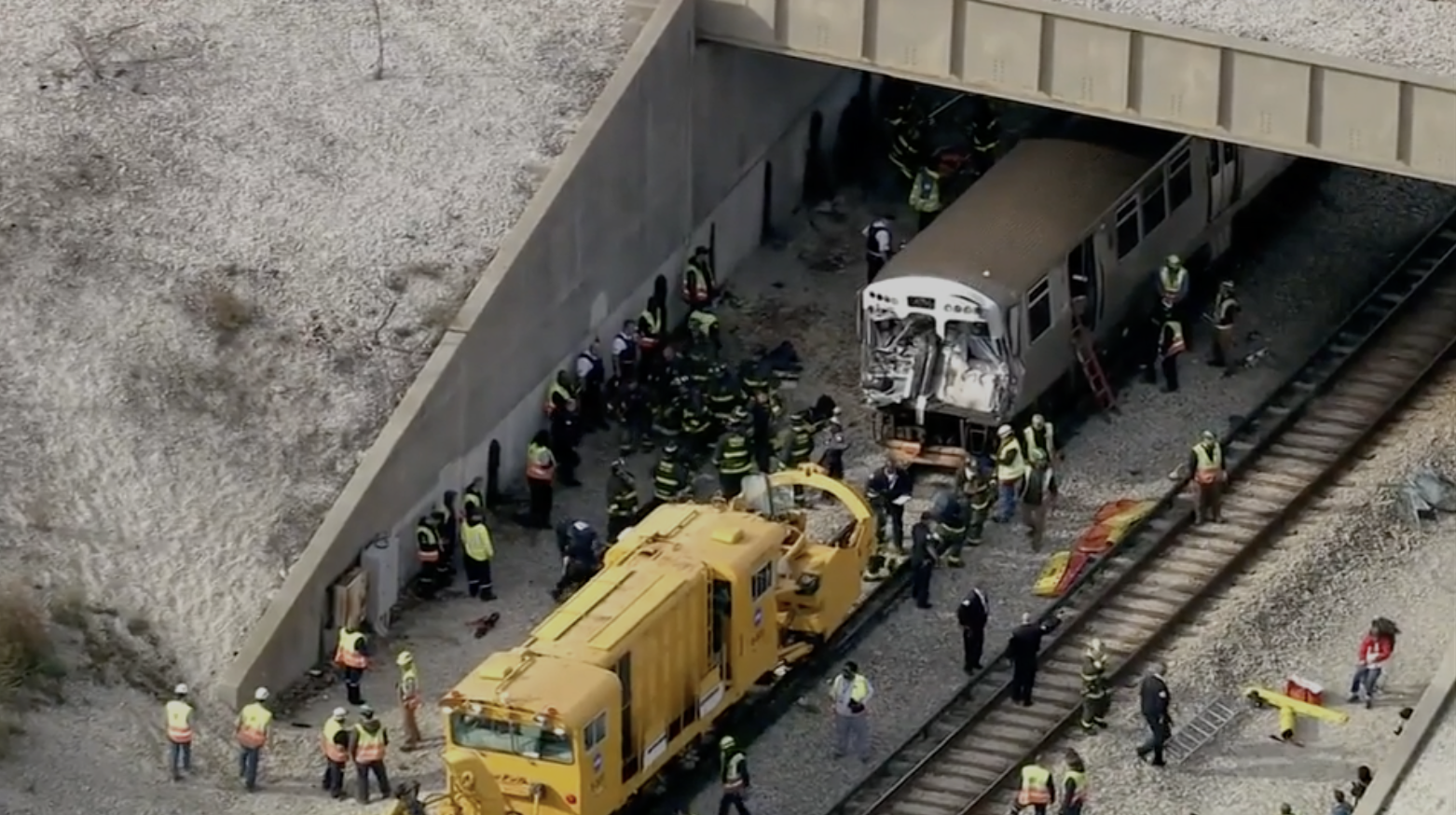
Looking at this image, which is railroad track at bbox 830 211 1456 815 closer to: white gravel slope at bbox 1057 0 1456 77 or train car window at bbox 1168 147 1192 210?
train car window at bbox 1168 147 1192 210

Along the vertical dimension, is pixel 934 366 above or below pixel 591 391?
above

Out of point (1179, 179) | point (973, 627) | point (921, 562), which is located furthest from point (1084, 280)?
point (973, 627)

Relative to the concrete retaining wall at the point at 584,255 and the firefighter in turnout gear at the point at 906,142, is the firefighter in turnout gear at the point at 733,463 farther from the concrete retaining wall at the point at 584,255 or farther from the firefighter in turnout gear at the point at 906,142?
the firefighter in turnout gear at the point at 906,142

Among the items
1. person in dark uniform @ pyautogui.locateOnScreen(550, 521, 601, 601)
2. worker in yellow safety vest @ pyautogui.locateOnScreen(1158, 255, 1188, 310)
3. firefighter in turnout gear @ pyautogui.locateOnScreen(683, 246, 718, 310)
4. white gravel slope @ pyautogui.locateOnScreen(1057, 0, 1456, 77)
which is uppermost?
white gravel slope @ pyautogui.locateOnScreen(1057, 0, 1456, 77)

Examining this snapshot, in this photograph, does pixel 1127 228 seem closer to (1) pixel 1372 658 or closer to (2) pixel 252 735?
(1) pixel 1372 658

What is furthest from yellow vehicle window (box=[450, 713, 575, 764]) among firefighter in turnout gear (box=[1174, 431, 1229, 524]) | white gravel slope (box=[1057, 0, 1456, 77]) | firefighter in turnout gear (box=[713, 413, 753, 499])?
white gravel slope (box=[1057, 0, 1456, 77])

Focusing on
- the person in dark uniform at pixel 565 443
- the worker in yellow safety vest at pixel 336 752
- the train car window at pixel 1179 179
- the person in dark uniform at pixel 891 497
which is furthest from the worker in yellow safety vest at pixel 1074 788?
the train car window at pixel 1179 179
